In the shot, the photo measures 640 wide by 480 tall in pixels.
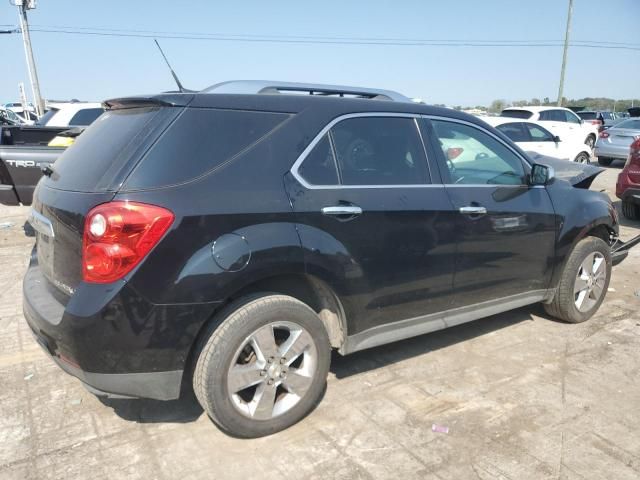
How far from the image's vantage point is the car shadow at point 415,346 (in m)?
3.69

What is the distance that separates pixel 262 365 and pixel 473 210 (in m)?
1.76

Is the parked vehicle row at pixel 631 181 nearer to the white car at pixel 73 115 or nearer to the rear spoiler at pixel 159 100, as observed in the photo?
the rear spoiler at pixel 159 100

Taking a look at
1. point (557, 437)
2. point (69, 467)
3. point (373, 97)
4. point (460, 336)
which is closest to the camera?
point (69, 467)

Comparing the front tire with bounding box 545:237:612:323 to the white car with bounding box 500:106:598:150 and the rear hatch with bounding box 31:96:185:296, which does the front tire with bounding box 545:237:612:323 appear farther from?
the white car with bounding box 500:106:598:150

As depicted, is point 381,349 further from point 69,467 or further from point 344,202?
point 69,467

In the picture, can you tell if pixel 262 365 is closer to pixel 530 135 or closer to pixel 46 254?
pixel 46 254

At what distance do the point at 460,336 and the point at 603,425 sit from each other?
1364 mm

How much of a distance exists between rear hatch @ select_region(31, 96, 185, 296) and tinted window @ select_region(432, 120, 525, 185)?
1857 mm

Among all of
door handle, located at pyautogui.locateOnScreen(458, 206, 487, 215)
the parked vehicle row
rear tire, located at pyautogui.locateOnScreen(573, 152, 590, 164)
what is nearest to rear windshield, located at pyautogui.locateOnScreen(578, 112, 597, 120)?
rear tire, located at pyautogui.locateOnScreen(573, 152, 590, 164)

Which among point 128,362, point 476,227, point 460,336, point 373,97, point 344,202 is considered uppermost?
point 373,97

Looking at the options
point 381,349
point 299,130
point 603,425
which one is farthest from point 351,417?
point 299,130

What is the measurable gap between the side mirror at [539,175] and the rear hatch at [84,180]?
2671mm

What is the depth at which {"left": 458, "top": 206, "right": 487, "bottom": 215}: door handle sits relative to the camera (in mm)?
3459

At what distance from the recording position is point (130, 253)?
238 centimetres
